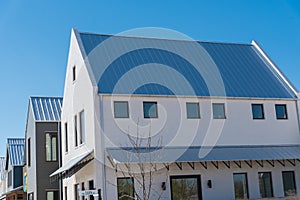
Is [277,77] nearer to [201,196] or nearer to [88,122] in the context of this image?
[201,196]

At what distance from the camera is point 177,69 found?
26.0m

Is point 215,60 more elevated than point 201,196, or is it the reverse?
point 215,60

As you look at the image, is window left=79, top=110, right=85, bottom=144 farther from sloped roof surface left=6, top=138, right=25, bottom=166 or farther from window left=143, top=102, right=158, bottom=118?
sloped roof surface left=6, top=138, right=25, bottom=166

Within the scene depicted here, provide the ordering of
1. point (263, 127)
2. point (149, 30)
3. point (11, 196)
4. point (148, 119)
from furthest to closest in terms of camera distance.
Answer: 1. point (11, 196)
2. point (149, 30)
3. point (263, 127)
4. point (148, 119)

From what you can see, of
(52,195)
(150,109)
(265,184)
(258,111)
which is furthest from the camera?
(52,195)

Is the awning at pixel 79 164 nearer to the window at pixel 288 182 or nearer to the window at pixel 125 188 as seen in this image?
the window at pixel 125 188

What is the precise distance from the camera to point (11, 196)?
4484cm

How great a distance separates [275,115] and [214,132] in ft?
13.7

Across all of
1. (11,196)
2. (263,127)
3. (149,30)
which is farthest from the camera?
(11,196)

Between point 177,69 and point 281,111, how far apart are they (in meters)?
6.47

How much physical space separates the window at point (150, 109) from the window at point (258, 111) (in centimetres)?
594

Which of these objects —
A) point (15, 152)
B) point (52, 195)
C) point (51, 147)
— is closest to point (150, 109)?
point (51, 147)

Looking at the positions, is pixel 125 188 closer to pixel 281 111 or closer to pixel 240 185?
pixel 240 185

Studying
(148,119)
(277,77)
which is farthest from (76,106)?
(277,77)
